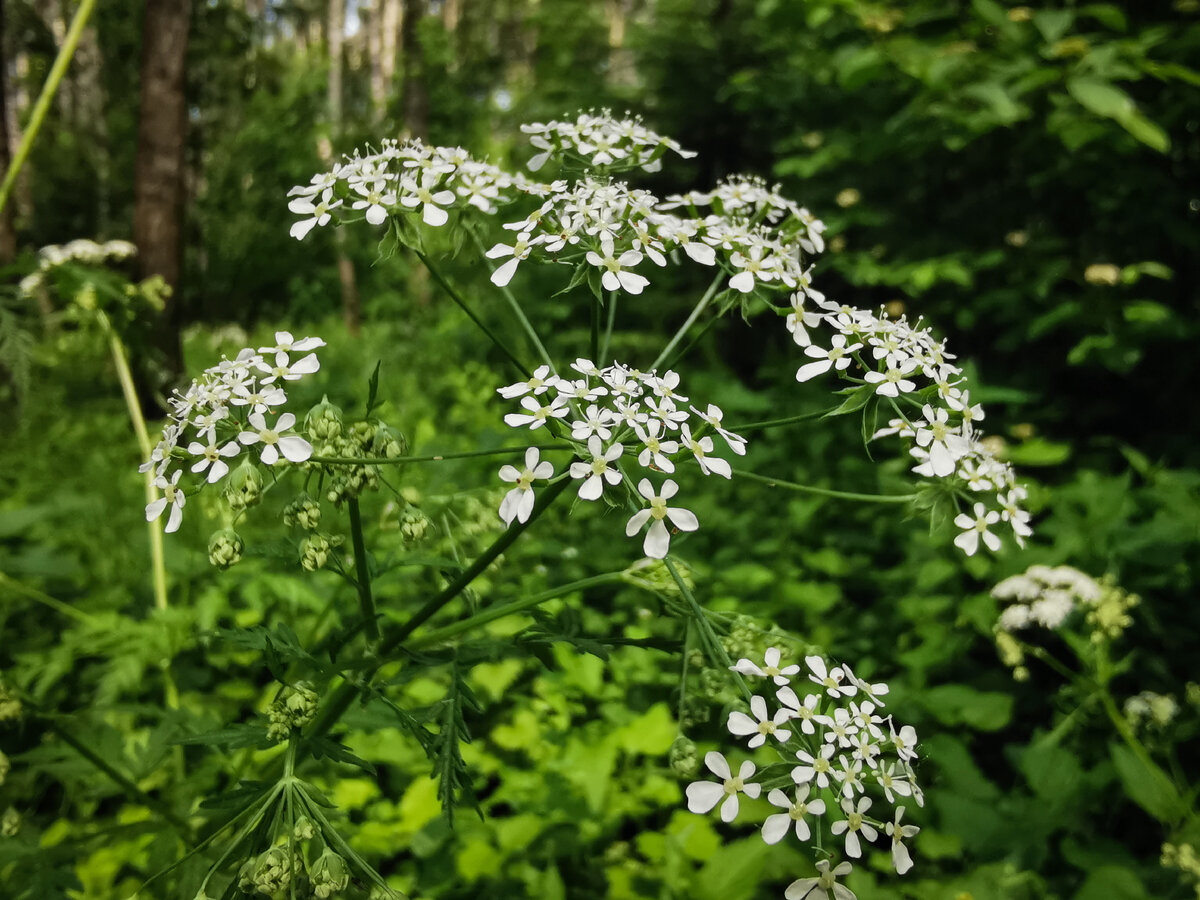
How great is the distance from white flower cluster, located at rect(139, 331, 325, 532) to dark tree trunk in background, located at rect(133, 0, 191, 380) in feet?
13.6

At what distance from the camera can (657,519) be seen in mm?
1255

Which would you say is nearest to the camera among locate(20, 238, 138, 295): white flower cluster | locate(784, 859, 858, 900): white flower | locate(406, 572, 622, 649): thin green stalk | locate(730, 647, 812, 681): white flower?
locate(784, 859, 858, 900): white flower

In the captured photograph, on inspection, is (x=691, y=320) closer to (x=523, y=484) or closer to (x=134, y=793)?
(x=523, y=484)

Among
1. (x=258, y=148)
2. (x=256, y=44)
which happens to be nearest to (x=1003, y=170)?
(x=258, y=148)

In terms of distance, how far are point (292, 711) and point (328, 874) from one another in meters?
0.28

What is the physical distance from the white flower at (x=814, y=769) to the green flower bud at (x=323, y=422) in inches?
38.1

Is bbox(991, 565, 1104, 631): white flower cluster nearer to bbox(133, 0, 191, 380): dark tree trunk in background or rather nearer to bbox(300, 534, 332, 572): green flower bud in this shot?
bbox(300, 534, 332, 572): green flower bud

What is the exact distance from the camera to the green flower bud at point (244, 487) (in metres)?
1.29

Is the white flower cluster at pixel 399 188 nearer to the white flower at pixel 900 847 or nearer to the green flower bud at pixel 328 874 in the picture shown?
the green flower bud at pixel 328 874

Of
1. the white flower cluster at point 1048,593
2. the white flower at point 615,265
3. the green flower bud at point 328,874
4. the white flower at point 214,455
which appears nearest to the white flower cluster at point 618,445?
the white flower at point 615,265

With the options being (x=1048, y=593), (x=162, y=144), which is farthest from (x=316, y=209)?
(x=162, y=144)

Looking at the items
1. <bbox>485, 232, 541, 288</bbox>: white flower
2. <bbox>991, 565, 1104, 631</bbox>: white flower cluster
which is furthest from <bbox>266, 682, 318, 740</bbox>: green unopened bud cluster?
Result: <bbox>991, 565, 1104, 631</bbox>: white flower cluster

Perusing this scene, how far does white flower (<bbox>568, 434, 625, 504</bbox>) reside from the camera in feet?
3.95

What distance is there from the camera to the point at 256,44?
16.0 m
